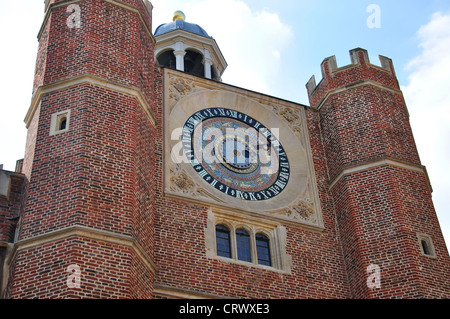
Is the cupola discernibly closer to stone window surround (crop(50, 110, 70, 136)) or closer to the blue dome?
the blue dome

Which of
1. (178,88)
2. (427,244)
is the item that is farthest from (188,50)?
(427,244)

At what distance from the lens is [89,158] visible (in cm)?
1698

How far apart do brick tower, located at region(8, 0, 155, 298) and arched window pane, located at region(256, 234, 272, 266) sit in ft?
9.90

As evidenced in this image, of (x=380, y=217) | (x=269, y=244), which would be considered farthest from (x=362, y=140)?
(x=269, y=244)

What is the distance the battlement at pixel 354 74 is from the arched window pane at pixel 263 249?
5642mm

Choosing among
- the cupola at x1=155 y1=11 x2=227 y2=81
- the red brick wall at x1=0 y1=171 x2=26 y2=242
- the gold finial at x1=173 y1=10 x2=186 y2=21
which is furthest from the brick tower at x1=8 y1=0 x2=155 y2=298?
the gold finial at x1=173 y1=10 x2=186 y2=21

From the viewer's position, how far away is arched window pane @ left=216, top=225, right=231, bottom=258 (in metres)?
18.8

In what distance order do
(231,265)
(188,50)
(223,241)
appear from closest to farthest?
(231,265)
(223,241)
(188,50)

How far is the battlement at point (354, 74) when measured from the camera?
912 inches

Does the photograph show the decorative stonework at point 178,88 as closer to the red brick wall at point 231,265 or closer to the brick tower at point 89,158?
the brick tower at point 89,158

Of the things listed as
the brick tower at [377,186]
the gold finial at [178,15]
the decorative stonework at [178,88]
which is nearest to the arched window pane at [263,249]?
the brick tower at [377,186]

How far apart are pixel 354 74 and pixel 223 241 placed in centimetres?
724

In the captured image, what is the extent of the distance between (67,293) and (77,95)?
5.45m

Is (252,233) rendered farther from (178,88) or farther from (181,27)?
(181,27)
